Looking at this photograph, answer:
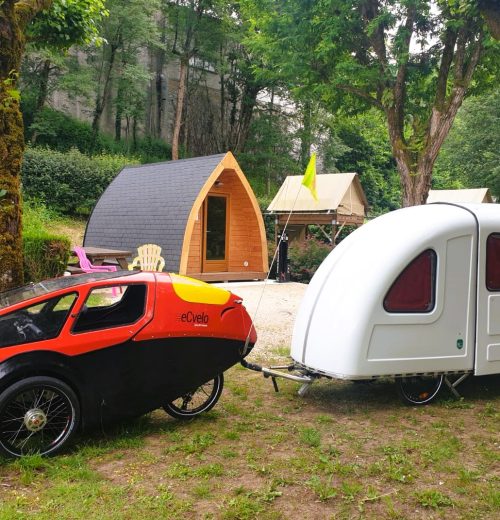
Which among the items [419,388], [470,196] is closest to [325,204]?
[470,196]

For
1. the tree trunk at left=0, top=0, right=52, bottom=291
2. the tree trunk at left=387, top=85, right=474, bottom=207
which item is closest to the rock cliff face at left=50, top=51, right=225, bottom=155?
the tree trunk at left=387, top=85, right=474, bottom=207

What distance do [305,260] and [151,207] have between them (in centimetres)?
509

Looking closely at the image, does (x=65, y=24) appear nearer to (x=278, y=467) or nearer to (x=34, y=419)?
(x=34, y=419)

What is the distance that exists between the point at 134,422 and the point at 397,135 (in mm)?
10185

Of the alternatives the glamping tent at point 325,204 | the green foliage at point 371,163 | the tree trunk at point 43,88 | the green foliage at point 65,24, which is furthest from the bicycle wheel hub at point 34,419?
the green foliage at point 371,163

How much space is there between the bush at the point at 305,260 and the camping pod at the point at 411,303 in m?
10.6

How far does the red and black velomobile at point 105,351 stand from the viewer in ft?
12.4

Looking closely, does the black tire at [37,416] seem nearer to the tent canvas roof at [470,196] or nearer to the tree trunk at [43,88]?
the tent canvas roof at [470,196]

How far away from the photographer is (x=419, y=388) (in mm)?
5469

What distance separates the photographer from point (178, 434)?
4.42m

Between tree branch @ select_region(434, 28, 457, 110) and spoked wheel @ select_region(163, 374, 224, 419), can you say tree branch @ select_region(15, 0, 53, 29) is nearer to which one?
spoked wheel @ select_region(163, 374, 224, 419)

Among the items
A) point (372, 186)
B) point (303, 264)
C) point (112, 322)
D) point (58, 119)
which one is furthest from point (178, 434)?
point (372, 186)

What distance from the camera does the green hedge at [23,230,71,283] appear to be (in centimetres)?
1055

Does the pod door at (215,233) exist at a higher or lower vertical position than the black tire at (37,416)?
higher
